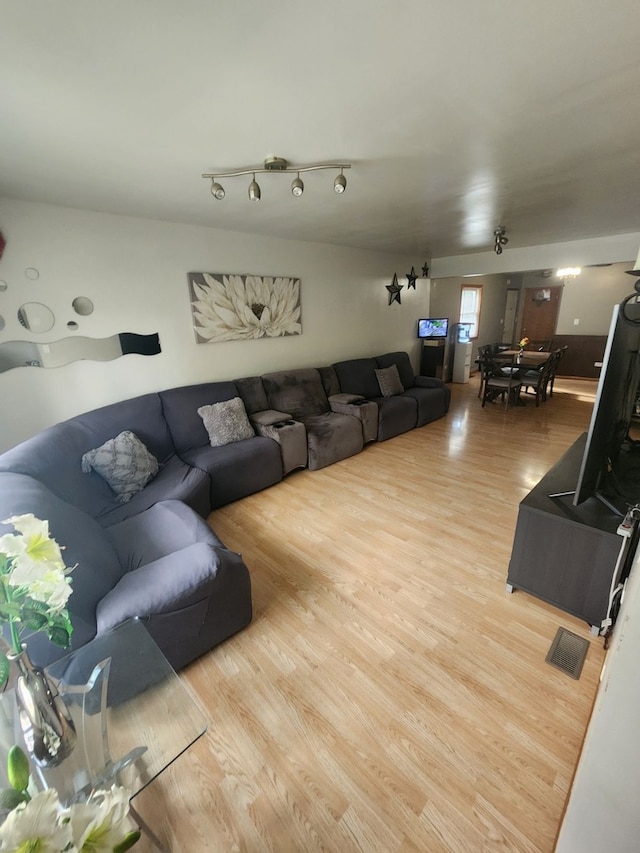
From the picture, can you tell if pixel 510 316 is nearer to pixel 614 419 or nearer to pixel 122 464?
pixel 614 419

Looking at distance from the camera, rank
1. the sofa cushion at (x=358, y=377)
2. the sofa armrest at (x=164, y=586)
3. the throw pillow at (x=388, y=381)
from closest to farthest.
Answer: the sofa armrest at (x=164, y=586)
the sofa cushion at (x=358, y=377)
the throw pillow at (x=388, y=381)

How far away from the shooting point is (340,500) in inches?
118

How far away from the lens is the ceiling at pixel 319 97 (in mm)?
961

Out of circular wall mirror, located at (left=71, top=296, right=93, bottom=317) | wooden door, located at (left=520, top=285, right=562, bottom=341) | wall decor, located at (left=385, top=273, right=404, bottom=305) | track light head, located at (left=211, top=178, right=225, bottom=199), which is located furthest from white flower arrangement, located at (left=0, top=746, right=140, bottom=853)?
wooden door, located at (left=520, top=285, right=562, bottom=341)

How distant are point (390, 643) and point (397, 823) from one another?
64cm

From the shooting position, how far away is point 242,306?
3.66 meters

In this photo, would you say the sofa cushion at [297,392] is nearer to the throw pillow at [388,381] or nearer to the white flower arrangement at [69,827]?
the throw pillow at [388,381]

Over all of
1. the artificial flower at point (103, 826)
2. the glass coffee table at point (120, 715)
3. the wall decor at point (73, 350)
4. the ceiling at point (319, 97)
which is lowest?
the glass coffee table at point (120, 715)

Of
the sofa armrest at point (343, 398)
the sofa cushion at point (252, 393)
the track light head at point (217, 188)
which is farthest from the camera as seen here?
the sofa armrest at point (343, 398)

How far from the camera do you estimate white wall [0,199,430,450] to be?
97.2 inches

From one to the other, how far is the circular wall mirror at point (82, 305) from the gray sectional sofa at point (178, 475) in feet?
2.55

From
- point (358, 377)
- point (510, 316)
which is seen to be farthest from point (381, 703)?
point (510, 316)

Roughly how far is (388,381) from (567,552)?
11.0 feet

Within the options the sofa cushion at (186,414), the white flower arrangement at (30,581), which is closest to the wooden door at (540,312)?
the sofa cushion at (186,414)
